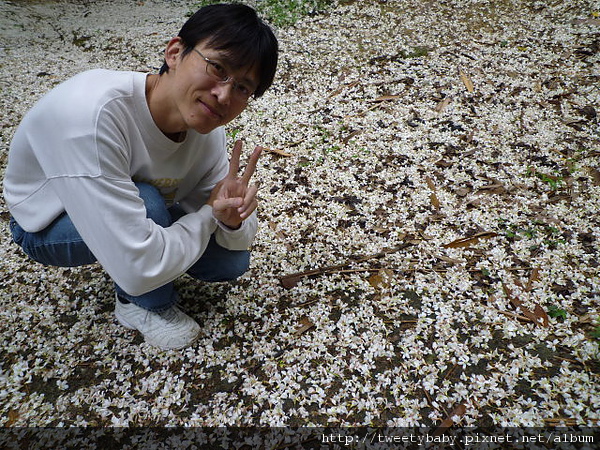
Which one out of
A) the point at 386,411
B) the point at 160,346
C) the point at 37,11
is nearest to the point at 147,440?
the point at 160,346

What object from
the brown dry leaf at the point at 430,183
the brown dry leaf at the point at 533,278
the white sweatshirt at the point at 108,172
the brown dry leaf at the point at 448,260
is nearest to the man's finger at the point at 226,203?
the white sweatshirt at the point at 108,172

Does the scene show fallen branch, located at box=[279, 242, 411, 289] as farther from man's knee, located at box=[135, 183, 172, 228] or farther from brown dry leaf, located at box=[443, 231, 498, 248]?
man's knee, located at box=[135, 183, 172, 228]

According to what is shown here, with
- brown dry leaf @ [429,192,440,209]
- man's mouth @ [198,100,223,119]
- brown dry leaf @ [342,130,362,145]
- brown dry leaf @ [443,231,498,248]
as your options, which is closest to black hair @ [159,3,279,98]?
man's mouth @ [198,100,223,119]

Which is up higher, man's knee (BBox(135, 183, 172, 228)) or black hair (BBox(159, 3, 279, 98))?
black hair (BBox(159, 3, 279, 98))

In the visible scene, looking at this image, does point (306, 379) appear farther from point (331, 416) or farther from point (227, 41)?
point (227, 41)

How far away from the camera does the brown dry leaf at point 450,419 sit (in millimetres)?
2047

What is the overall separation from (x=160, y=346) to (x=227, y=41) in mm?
1873

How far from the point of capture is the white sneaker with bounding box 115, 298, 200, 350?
2.39m

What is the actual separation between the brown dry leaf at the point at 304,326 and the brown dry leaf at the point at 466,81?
378cm

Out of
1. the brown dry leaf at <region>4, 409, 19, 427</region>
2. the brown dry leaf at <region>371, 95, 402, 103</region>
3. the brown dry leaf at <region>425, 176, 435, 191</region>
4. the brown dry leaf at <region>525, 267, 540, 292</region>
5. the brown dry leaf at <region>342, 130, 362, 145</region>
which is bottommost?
the brown dry leaf at <region>4, 409, 19, 427</region>

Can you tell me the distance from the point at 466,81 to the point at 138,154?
4.48 metres

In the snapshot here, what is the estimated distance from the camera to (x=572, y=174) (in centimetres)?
353

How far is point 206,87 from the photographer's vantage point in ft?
5.39

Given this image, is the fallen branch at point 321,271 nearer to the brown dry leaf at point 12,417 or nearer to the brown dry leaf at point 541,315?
the brown dry leaf at point 541,315
